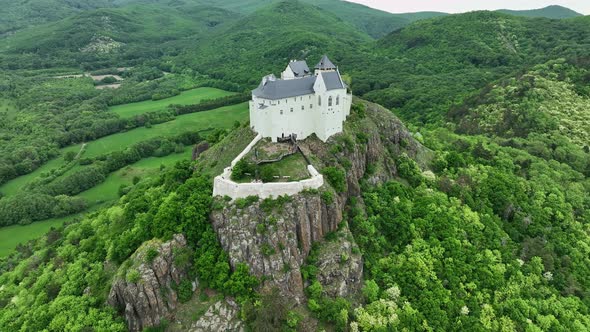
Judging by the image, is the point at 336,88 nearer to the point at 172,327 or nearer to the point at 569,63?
the point at 172,327

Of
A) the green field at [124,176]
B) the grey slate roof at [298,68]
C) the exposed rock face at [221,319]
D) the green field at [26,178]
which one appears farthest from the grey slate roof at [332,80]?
the green field at [26,178]

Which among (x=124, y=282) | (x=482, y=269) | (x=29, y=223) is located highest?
(x=124, y=282)

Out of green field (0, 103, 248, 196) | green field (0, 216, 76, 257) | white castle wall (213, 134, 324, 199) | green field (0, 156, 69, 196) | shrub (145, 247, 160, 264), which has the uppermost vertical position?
white castle wall (213, 134, 324, 199)

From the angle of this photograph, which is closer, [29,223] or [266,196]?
[266,196]

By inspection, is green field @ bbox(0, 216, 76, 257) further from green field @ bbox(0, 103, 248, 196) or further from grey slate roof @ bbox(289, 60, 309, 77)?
grey slate roof @ bbox(289, 60, 309, 77)

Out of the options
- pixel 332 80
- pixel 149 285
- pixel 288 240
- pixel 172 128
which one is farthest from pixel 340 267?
pixel 172 128

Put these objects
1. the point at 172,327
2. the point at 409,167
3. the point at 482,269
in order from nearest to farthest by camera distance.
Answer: the point at 172,327
the point at 482,269
the point at 409,167

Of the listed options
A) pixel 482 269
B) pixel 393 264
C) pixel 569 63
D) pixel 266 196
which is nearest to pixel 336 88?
pixel 266 196

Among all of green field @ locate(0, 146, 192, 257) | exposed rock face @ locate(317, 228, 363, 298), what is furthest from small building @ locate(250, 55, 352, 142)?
green field @ locate(0, 146, 192, 257)
